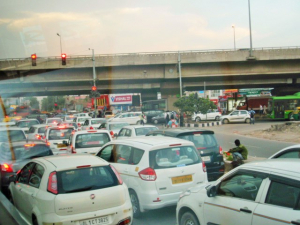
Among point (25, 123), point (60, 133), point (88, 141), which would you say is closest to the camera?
point (88, 141)

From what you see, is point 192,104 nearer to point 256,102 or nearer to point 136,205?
point 256,102

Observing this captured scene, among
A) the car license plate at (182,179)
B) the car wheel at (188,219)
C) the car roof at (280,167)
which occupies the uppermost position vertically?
the car roof at (280,167)

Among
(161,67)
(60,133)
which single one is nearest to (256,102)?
(161,67)

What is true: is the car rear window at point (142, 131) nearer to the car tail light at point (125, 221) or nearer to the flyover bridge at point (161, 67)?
the car tail light at point (125, 221)

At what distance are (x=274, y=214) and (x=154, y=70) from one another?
3900cm

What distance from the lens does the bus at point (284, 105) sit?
38156 millimetres

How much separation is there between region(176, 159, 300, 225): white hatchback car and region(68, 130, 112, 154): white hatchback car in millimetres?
7009

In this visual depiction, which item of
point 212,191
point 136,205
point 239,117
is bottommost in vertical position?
point 239,117

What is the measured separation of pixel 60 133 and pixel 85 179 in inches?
386

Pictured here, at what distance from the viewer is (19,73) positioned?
37062 millimetres

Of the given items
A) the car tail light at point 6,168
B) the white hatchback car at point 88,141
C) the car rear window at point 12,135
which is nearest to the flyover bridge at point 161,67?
the car rear window at point 12,135

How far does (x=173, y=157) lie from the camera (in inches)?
267

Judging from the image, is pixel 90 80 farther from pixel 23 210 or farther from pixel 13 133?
pixel 23 210

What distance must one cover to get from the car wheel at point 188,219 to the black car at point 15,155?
525cm
